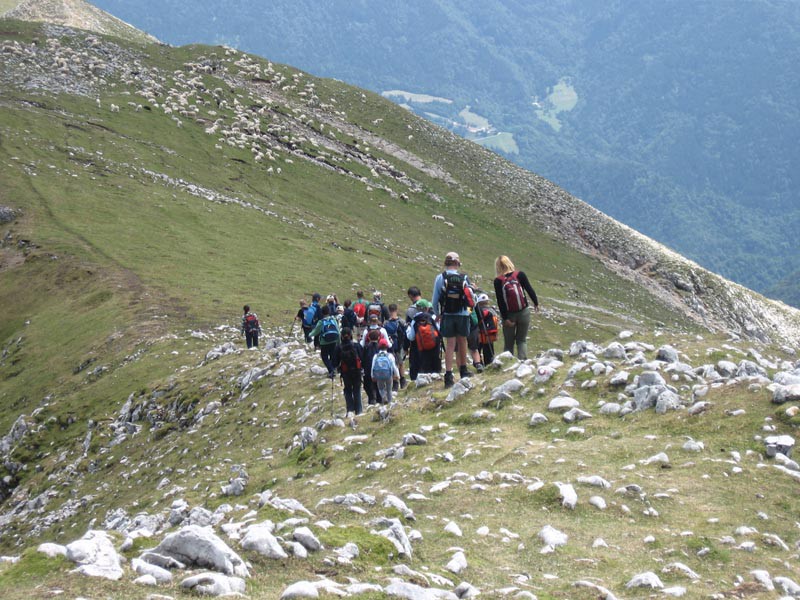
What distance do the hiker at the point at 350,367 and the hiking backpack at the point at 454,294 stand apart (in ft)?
12.3

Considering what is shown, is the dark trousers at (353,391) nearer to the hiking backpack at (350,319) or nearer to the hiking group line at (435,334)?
the hiking group line at (435,334)

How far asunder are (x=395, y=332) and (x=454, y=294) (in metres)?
6.07

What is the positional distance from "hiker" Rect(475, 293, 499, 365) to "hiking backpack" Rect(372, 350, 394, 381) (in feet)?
11.4

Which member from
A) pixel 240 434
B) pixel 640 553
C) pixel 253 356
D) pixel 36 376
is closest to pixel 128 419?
pixel 253 356

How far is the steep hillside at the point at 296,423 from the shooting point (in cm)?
955

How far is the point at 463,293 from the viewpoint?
63.5ft

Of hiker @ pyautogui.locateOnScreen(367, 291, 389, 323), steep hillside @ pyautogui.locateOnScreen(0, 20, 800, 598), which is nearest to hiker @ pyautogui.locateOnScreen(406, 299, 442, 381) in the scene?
hiker @ pyautogui.locateOnScreen(367, 291, 389, 323)

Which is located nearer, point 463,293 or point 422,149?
point 463,293

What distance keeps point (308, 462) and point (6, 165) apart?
261ft

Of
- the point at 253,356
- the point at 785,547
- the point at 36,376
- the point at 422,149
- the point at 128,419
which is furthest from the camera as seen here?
the point at 422,149

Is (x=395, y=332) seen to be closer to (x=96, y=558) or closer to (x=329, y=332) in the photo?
(x=329, y=332)

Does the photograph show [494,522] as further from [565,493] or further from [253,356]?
[253,356]

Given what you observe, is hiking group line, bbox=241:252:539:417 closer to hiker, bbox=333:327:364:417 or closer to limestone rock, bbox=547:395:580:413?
hiker, bbox=333:327:364:417

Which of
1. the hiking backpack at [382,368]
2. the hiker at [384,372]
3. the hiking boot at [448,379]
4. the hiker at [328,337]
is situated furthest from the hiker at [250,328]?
the hiking boot at [448,379]
